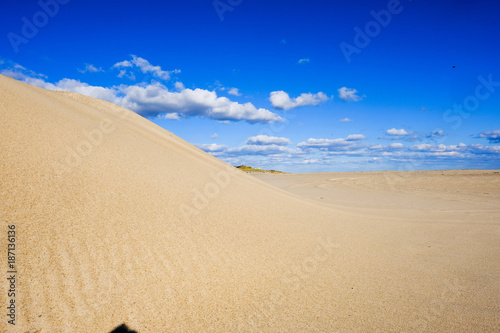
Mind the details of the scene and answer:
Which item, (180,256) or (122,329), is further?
(180,256)

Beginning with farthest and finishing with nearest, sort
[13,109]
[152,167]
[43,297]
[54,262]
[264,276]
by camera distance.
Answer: [152,167]
[13,109]
[264,276]
[54,262]
[43,297]

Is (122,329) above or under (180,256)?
under

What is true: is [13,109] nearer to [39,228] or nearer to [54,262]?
[39,228]

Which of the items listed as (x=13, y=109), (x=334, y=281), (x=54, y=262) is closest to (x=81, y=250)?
(x=54, y=262)

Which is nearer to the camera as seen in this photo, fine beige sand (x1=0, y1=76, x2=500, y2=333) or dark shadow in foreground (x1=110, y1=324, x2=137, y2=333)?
dark shadow in foreground (x1=110, y1=324, x2=137, y2=333)

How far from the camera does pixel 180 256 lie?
2.95 metres

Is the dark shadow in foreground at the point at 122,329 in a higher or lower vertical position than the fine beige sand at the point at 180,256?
lower

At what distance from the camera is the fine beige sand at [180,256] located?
2.23m

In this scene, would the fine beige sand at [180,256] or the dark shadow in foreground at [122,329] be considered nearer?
the dark shadow in foreground at [122,329]

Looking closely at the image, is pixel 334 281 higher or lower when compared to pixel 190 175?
lower

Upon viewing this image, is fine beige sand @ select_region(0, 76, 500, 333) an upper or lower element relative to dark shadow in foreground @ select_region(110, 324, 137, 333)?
upper

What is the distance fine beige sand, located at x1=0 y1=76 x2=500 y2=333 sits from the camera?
2.23 meters

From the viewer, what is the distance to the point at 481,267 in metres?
3.63

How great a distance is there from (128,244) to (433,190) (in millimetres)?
15517
